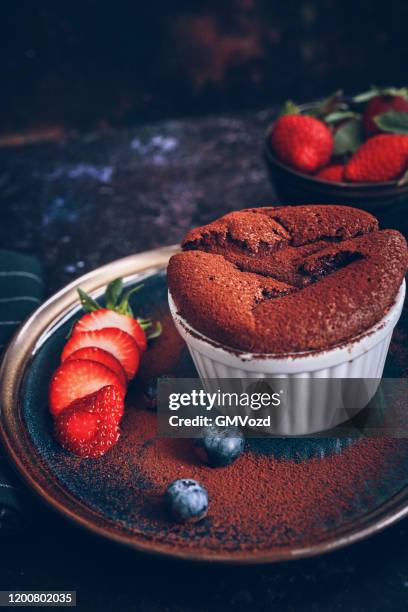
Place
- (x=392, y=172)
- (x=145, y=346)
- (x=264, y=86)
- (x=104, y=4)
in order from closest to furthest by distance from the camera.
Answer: (x=145, y=346), (x=392, y=172), (x=104, y=4), (x=264, y=86)

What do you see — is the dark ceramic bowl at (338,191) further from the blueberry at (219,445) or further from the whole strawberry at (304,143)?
the blueberry at (219,445)

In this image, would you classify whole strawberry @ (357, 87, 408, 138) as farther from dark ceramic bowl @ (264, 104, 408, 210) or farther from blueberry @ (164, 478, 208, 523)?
blueberry @ (164, 478, 208, 523)

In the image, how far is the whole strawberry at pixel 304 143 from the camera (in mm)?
1535

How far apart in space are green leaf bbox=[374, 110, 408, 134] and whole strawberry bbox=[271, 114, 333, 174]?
126mm

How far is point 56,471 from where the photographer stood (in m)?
1.08

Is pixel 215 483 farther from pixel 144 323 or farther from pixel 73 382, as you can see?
pixel 144 323

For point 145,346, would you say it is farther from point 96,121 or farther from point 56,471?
point 96,121

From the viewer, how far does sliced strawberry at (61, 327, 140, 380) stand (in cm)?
125

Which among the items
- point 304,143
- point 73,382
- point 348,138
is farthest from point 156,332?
point 348,138

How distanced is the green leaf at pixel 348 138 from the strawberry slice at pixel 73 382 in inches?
33.9

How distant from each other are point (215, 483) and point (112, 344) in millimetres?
361

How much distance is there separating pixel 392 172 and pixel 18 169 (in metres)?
1.40

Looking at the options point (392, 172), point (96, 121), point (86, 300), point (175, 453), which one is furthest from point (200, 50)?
point (175, 453)

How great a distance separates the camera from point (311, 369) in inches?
40.2
